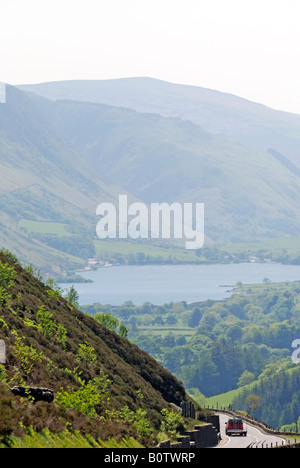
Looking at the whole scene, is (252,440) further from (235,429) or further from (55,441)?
(55,441)

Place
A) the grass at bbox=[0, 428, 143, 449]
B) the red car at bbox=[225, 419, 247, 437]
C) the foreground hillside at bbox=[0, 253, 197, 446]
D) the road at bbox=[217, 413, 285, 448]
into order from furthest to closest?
the red car at bbox=[225, 419, 247, 437]
the road at bbox=[217, 413, 285, 448]
the foreground hillside at bbox=[0, 253, 197, 446]
the grass at bbox=[0, 428, 143, 449]

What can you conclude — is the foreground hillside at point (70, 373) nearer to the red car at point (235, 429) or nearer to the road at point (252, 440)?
the red car at point (235, 429)

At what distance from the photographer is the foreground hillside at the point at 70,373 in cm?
4924

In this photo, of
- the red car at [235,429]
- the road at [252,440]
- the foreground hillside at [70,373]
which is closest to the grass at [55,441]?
the foreground hillside at [70,373]

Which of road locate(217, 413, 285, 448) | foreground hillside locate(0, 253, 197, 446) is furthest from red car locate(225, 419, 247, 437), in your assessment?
foreground hillside locate(0, 253, 197, 446)

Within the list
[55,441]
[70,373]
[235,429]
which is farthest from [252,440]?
[55,441]

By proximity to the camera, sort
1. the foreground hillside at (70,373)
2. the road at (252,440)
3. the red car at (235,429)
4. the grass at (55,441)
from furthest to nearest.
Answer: the red car at (235,429), the road at (252,440), the foreground hillside at (70,373), the grass at (55,441)

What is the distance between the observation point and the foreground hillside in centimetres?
4924

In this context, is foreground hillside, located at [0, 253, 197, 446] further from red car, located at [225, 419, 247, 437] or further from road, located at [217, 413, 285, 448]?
road, located at [217, 413, 285, 448]

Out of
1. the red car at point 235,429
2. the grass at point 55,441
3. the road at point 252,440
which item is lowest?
the grass at point 55,441
